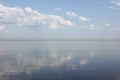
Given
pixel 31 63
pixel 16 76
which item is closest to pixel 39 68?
pixel 31 63

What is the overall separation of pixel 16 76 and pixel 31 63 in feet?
2.80

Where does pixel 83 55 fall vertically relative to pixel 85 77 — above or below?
above

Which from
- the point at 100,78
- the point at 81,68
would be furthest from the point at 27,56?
the point at 100,78

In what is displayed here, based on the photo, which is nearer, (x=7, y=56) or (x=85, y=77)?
(x=85, y=77)

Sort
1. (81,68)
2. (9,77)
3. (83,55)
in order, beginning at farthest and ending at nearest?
1. (83,55)
2. (81,68)
3. (9,77)

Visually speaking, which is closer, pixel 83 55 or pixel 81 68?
pixel 81 68

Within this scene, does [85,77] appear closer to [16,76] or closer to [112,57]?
[112,57]

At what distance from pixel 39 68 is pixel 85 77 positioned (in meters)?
1.60

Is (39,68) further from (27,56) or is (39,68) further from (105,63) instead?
(105,63)

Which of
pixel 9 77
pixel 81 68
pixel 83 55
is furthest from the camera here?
pixel 83 55

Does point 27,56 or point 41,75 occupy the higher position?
point 27,56

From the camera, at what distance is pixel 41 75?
9.53 metres

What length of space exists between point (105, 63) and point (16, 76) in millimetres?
2991

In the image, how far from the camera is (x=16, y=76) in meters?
9.12
